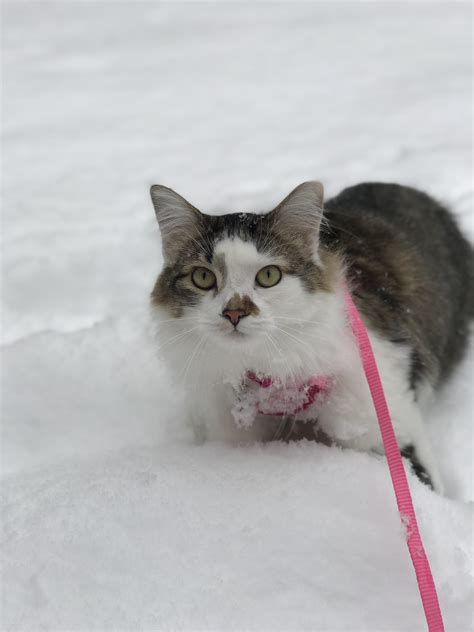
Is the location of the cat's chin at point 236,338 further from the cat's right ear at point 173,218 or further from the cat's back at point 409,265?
the cat's back at point 409,265

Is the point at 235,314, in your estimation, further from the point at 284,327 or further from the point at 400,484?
the point at 400,484

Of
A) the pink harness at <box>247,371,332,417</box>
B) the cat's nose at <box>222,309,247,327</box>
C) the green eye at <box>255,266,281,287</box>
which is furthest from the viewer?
the pink harness at <box>247,371,332,417</box>

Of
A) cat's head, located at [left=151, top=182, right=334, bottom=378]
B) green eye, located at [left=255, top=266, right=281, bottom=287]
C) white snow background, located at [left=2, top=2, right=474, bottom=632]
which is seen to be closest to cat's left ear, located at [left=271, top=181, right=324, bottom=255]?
cat's head, located at [left=151, top=182, right=334, bottom=378]

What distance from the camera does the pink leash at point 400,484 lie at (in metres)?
1.30

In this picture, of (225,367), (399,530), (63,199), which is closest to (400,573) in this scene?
(399,530)

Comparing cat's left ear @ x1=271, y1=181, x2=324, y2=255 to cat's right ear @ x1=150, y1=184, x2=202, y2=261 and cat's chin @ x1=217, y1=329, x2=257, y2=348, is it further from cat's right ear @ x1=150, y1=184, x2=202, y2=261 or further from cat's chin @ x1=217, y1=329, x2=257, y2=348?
cat's chin @ x1=217, y1=329, x2=257, y2=348

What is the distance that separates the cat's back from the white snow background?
0.25 meters

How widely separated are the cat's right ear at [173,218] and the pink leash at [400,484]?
479mm

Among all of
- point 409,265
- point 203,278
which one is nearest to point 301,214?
point 203,278

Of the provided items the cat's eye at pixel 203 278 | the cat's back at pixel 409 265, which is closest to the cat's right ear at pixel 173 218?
the cat's eye at pixel 203 278

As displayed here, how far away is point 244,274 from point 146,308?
4.47ft

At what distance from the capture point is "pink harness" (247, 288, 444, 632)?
4.33 ft

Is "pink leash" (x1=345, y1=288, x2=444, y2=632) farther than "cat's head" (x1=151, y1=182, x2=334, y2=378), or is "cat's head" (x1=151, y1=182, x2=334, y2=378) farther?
"cat's head" (x1=151, y1=182, x2=334, y2=378)

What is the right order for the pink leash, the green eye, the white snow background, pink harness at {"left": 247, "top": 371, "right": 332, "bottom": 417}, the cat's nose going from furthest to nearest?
pink harness at {"left": 247, "top": 371, "right": 332, "bottom": 417}, the green eye, the cat's nose, the white snow background, the pink leash
